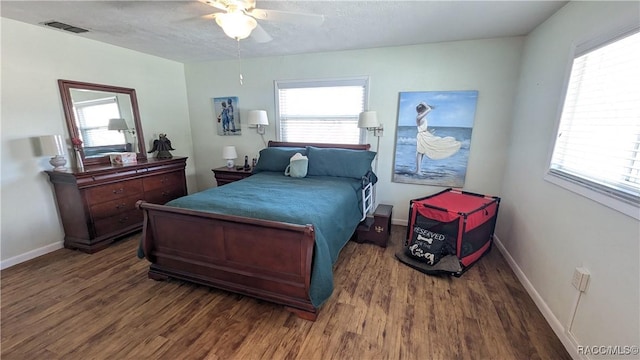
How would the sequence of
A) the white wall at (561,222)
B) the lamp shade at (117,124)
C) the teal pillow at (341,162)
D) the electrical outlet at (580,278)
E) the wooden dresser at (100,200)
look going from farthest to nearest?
the lamp shade at (117,124) < the teal pillow at (341,162) < the wooden dresser at (100,200) < the electrical outlet at (580,278) < the white wall at (561,222)

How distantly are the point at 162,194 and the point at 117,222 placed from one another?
703 millimetres

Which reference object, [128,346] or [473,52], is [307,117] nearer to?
[473,52]

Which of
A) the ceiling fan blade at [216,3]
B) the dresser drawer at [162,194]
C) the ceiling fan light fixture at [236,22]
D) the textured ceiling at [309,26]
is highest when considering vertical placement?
the textured ceiling at [309,26]

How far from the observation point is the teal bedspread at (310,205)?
1.88 metres

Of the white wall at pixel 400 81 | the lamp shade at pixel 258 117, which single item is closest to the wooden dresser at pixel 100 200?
the lamp shade at pixel 258 117

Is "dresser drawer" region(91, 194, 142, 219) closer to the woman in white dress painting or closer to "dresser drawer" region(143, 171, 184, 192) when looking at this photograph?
"dresser drawer" region(143, 171, 184, 192)

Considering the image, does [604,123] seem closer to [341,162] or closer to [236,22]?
[341,162]

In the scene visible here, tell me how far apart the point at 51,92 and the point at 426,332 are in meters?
4.36

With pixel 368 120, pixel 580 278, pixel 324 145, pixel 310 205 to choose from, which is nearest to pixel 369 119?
pixel 368 120

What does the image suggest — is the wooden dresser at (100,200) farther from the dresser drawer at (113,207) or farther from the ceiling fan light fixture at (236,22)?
the ceiling fan light fixture at (236,22)

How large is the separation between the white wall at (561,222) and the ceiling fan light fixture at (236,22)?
2.28 metres

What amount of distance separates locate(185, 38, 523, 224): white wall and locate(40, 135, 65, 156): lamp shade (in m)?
2.11

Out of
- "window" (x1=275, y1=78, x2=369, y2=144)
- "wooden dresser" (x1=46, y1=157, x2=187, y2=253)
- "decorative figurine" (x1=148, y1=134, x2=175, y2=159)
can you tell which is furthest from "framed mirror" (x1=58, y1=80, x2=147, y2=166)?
"window" (x1=275, y1=78, x2=369, y2=144)

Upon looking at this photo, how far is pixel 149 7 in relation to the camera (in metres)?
2.21
